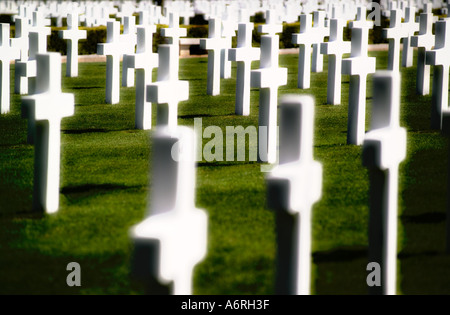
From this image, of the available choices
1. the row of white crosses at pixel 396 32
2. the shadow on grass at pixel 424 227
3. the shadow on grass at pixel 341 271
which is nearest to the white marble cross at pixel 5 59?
the shadow on grass at pixel 424 227

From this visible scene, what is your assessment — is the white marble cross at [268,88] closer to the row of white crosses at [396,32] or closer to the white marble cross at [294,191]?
the white marble cross at [294,191]

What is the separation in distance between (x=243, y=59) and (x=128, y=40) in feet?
6.31

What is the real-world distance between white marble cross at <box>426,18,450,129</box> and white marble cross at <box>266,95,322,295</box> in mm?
4695

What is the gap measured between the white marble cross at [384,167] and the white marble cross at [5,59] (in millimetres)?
6489

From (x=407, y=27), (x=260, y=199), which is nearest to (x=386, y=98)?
(x=260, y=199)

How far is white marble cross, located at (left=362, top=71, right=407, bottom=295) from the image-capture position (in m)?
3.57

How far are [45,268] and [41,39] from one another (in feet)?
10.4

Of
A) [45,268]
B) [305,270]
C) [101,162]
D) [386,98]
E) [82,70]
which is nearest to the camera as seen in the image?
[305,270]

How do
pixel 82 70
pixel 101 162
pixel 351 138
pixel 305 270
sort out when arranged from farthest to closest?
pixel 82 70
pixel 351 138
pixel 101 162
pixel 305 270

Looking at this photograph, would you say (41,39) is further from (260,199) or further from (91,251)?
(91,251)

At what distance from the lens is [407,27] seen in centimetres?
1188

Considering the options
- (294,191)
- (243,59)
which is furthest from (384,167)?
(243,59)

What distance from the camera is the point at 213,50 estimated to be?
36.7 feet

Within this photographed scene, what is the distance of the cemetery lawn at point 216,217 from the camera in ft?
14.1
